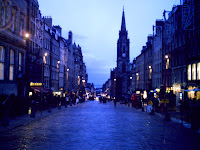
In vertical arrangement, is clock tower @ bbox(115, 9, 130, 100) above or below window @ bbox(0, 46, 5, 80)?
above

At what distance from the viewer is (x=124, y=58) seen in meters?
164

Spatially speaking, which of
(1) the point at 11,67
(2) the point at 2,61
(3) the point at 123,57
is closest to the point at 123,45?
(3) the point at 123,57

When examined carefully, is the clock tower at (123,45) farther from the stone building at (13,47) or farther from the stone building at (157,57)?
the stone building at (13,47)

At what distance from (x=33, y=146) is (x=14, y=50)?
75.6ft

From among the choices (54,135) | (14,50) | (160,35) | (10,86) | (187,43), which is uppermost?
(160,35)

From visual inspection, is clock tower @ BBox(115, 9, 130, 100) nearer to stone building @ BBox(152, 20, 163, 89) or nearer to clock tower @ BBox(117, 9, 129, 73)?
clock tower @ BBox(117, 9, 129, 73)

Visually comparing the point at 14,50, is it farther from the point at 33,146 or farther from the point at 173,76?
the point at 173,76

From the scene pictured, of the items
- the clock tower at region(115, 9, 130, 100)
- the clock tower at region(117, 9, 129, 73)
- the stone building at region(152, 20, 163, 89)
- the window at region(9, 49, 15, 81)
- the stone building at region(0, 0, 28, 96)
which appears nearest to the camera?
the stone building at region(0, 0, 28, 96)

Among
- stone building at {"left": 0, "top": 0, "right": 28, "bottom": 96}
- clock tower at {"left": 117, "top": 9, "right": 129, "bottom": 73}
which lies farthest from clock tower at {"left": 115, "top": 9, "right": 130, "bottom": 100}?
stone building at {"left": 0, "top": 0, "right": 28, "bottom": 96}

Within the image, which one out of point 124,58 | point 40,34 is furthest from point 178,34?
point 124,58

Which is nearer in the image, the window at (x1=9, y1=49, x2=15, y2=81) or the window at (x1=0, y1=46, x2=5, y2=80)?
the window at (x1=0, y1=46, x2=5, y2=80)

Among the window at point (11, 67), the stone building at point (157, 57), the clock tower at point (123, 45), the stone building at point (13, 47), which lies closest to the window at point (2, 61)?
the stone building at point (13, 47)

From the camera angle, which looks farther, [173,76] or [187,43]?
[173,76]

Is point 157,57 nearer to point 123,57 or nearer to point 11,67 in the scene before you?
point 11,67
